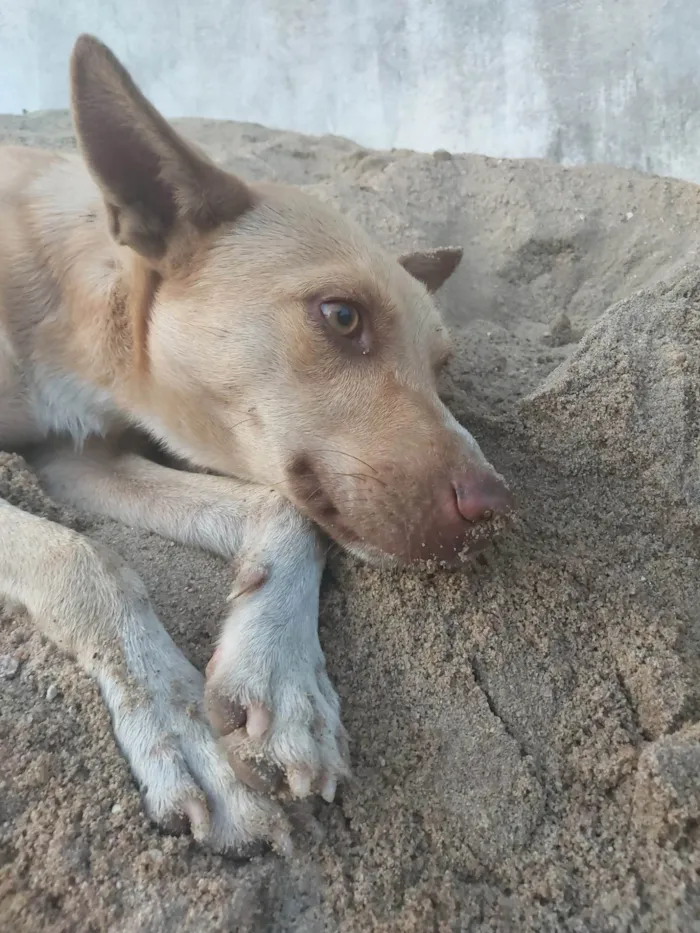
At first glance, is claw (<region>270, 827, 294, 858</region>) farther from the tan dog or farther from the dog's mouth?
the dog's mouth

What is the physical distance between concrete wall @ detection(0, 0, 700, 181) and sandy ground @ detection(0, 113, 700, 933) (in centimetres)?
250

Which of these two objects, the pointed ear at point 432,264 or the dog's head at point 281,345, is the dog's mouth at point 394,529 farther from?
the pointed ear at point 432,264

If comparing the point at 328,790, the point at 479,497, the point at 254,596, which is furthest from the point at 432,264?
the point at 328,790

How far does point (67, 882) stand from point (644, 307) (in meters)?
2.17

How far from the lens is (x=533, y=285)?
11.3 feet

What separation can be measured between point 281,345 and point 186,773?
107 centimetres

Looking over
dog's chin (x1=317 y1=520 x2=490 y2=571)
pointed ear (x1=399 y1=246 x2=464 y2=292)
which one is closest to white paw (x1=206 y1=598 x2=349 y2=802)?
dog's chin (x1=317 y1=520 x2=490 y2=571)

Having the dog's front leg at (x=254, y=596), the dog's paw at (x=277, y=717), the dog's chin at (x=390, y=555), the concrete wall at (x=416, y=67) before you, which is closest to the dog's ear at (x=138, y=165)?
the dog's front leg at (x=254, y=596)

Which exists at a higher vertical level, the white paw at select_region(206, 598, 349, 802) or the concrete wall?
the concrete wall

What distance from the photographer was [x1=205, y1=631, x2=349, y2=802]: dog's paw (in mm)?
1352

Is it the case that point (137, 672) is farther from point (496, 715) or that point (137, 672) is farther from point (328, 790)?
point (496, 715)

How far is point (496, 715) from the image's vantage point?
59.8 inches

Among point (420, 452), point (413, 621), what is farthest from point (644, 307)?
point (413, 621)

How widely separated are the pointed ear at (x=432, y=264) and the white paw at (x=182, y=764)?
1.83 metres
